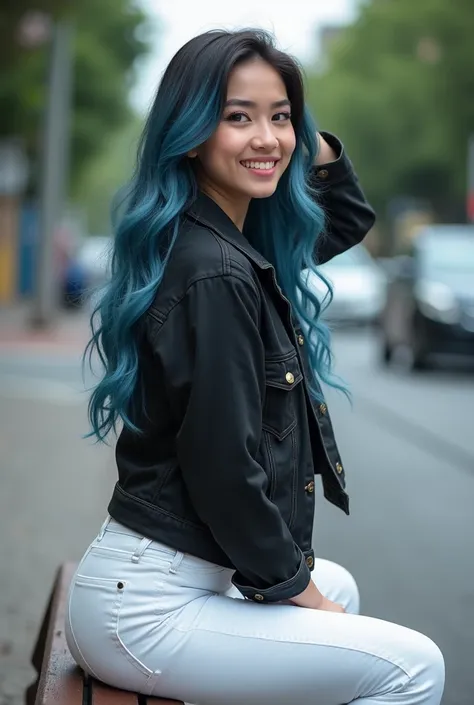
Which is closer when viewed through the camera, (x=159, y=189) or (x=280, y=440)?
(x=280, y=440)

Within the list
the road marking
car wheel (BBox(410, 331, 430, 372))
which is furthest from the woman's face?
car wheel (BBox(410, 331, 430, 372))

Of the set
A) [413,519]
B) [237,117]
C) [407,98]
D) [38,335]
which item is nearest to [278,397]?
[237,117]

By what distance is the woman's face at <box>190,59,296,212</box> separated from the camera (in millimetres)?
2852

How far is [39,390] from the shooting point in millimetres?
14672

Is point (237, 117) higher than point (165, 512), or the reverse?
point (237, 117)

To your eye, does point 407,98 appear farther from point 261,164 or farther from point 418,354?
point 261,164

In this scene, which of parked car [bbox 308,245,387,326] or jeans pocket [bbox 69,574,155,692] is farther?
parked car [bbox 308,245,387,326]

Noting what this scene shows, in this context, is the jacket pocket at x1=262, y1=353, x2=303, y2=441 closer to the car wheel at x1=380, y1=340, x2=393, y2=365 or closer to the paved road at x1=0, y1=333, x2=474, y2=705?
the paved road at x1=0, y1=333, x2=474, y2=705

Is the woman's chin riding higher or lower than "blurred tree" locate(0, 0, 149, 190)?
lower

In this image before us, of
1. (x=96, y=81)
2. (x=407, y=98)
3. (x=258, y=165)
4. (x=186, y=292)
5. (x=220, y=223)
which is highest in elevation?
(x=407, y=98)

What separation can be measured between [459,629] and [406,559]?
124 centimetres

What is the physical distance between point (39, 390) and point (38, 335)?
8.21 metres

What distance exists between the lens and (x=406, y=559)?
657cm

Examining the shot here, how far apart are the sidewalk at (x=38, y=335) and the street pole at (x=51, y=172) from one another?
1.54 ft
